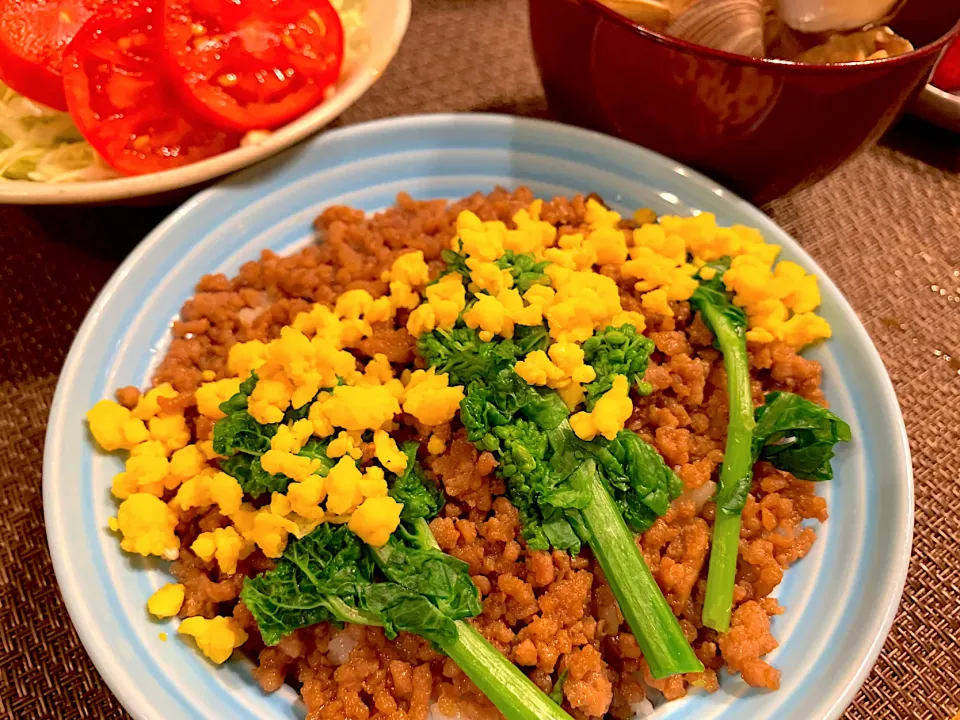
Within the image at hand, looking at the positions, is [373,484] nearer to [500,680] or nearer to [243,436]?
[243,436]

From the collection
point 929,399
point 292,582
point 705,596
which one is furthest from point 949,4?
point 292,582

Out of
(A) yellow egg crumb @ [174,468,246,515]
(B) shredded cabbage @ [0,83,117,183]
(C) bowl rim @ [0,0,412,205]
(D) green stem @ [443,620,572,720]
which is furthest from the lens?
(B) shredded cabbage @ [0,83,117,183]

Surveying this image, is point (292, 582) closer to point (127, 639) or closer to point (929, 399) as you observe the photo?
point (127, 639)

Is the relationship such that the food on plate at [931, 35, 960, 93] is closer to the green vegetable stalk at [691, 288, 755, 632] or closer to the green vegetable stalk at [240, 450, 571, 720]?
the green vegetable stalk at [691, 288, 755, 632]

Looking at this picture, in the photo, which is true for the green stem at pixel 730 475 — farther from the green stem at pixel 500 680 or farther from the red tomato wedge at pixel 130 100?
the red tomato wedge at pixel 130 100

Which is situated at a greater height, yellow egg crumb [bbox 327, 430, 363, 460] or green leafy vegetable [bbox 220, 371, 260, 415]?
yellow egg crumb [bbox 327, 430, 363, 460]

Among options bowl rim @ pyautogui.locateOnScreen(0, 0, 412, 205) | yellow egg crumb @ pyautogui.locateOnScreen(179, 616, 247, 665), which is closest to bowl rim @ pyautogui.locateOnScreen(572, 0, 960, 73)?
bowl rim @ pyautogui.locateOnScreen(0, 0, 412, 205)

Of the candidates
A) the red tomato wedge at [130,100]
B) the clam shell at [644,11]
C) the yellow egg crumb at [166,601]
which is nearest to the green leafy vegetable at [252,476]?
the yellow egg crumb at [166,601]
